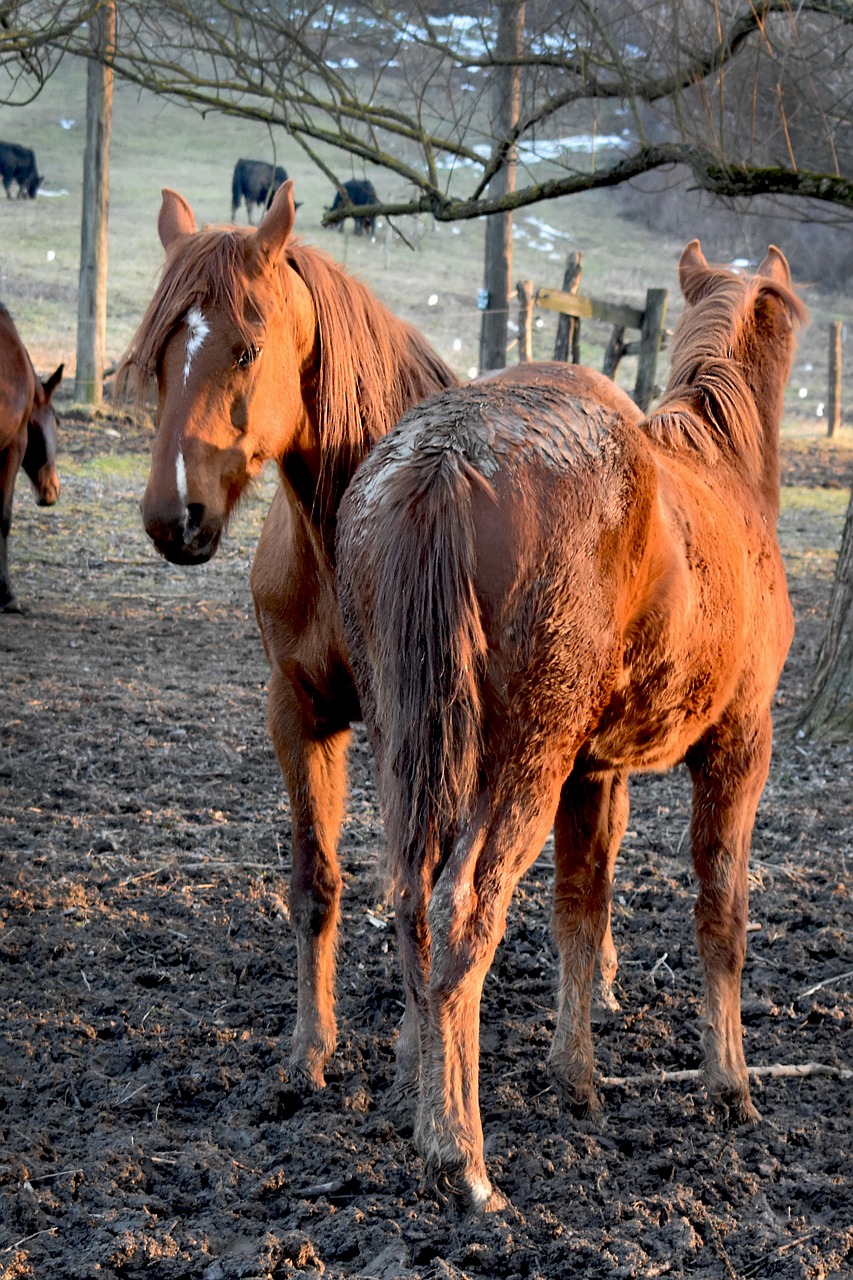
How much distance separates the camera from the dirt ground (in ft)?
7.18

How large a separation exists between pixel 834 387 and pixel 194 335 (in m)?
17.1

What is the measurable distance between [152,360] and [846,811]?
350 centimetres

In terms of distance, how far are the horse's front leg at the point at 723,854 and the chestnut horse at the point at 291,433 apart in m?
0.98

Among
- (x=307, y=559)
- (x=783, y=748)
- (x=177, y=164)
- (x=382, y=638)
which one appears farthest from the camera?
A: (x=177, y=164)

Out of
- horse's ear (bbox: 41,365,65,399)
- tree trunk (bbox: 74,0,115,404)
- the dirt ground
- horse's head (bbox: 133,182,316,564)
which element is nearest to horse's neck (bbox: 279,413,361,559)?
horse's head (bbox: 133,182,316,564)

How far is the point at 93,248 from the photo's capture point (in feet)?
44.3

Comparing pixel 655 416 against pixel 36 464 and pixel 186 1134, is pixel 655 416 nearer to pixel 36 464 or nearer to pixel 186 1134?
pixel 186 1134

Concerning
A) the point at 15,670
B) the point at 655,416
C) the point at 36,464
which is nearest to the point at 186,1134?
the point at 655,416

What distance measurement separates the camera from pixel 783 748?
5.19 m

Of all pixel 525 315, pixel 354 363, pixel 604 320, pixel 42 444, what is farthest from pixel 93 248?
pixel 354 363

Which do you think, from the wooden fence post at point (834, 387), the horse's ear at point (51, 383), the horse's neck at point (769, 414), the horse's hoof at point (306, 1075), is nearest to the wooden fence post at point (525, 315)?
the horse's ear at point (51, 383)

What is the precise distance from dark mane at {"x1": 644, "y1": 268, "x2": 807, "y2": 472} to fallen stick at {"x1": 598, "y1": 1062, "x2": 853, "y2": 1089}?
5.46 feet

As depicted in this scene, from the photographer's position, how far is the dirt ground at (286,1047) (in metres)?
2.19

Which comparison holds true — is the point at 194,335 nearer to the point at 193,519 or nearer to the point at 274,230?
the point at 274,230
